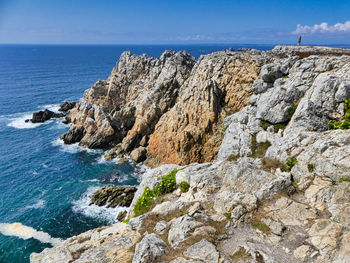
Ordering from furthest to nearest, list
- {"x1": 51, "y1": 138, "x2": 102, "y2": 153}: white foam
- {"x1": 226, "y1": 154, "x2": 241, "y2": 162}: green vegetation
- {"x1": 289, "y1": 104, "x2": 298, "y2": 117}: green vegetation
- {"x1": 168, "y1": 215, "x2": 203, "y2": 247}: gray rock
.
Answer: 1. {"x1": 51, "y1": 138, "x2": 102, "y2": 153}: white foam
2. {"x1": 226, "y1": 154, "x2": 241, "y2": 162}: green vegetation
3. {"x1": 289, "y1": 104, "x2": 298, "y2": 117}: green vegetation
4. {"x1": 168, "y1": 215, "x2": 203, "y2": 247}: gray rock

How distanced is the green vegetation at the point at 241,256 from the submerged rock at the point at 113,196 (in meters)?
28.3

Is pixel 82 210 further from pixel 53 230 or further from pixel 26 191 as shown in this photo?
pixel 26 191

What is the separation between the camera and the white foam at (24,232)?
3100 cm

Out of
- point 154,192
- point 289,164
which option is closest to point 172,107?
point 154,192

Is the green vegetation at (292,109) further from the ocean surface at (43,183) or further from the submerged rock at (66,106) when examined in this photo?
the submerged rock at (66,106)

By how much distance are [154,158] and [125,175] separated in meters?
7.09

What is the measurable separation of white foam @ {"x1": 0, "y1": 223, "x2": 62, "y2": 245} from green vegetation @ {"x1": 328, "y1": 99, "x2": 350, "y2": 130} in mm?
34987

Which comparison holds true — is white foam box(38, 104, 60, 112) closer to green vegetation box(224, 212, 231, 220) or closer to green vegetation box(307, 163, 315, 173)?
green vegetation box(224, 212, 231, 220)

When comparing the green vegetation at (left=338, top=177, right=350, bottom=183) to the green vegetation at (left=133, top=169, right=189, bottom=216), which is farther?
the green vegetation at (left=133, top=169, right=189, bottom=216)

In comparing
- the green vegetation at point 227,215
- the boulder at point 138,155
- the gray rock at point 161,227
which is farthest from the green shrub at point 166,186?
the boulder at point 138,155

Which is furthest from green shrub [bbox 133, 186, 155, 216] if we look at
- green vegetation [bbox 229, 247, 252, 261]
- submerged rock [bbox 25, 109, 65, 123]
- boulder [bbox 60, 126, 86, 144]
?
submerged rock [bbox 25, 109, 65, 123]

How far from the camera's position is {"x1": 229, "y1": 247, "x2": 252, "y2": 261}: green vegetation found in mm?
11339

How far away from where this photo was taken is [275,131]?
84.8 ft

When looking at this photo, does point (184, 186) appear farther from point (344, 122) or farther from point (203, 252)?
point (344, 122)
